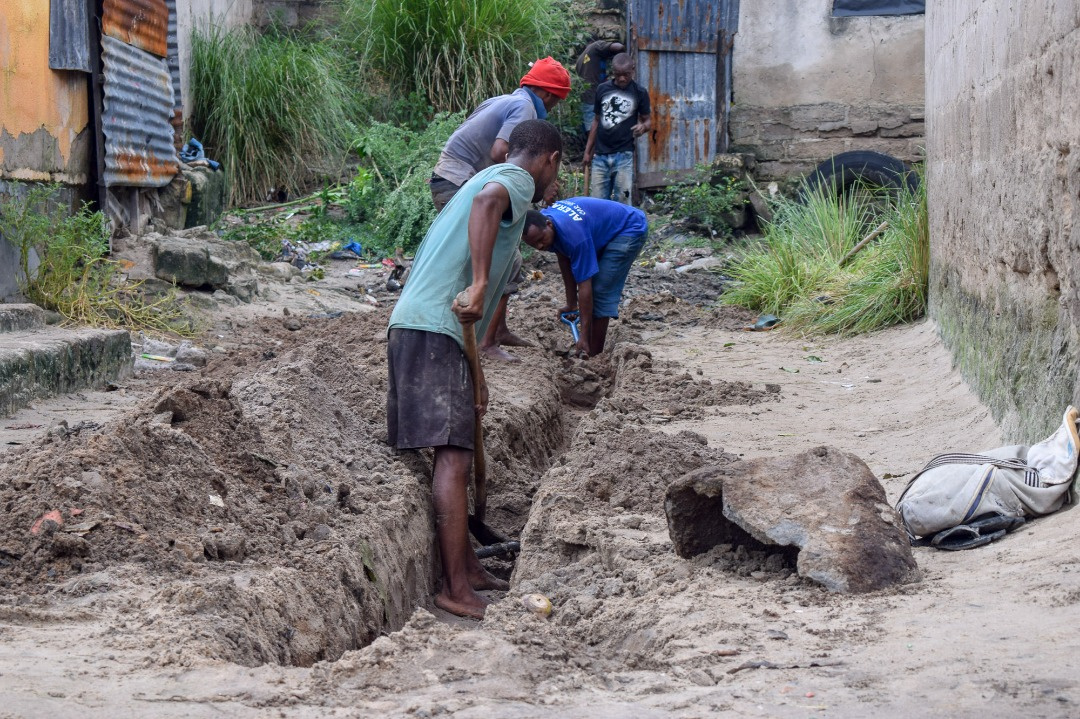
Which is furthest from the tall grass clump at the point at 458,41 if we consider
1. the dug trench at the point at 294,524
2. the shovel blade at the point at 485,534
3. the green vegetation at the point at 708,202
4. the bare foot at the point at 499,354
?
the shovel blade at the point at 485,534

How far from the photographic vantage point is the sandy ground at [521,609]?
2.10 m

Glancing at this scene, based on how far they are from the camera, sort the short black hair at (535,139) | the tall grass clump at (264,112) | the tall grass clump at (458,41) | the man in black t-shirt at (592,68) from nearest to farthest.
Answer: the short black hair at (535,139), the tall grass clump at (264,112), the tall grass clump at (458,41), the man in black t-shirt at (592,68)

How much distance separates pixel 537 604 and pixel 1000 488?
1381 millimetres

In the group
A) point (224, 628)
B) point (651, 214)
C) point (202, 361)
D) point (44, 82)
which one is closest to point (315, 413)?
point (224, 628)

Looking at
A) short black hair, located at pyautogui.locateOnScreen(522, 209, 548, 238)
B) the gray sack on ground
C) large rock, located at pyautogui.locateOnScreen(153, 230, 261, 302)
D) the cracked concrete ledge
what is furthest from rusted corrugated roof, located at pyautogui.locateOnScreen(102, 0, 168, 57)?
the gray sack on ground

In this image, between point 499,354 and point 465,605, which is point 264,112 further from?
point 465,605

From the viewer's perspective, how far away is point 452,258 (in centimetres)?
384

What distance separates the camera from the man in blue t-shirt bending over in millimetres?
6555

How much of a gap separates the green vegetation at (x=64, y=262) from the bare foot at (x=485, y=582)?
143 inches

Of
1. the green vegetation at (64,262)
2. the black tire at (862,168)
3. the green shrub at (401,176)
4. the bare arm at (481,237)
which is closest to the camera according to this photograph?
the bare arm at (481,237)

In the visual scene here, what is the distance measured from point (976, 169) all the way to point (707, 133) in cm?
740

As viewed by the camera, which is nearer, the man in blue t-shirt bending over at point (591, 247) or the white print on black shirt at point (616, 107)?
the man in blue t-shirt bending over at point (591, 247)

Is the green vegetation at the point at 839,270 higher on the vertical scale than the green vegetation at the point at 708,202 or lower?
lower

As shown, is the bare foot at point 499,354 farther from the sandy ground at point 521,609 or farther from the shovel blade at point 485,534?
the shovel blade at point 485,534
